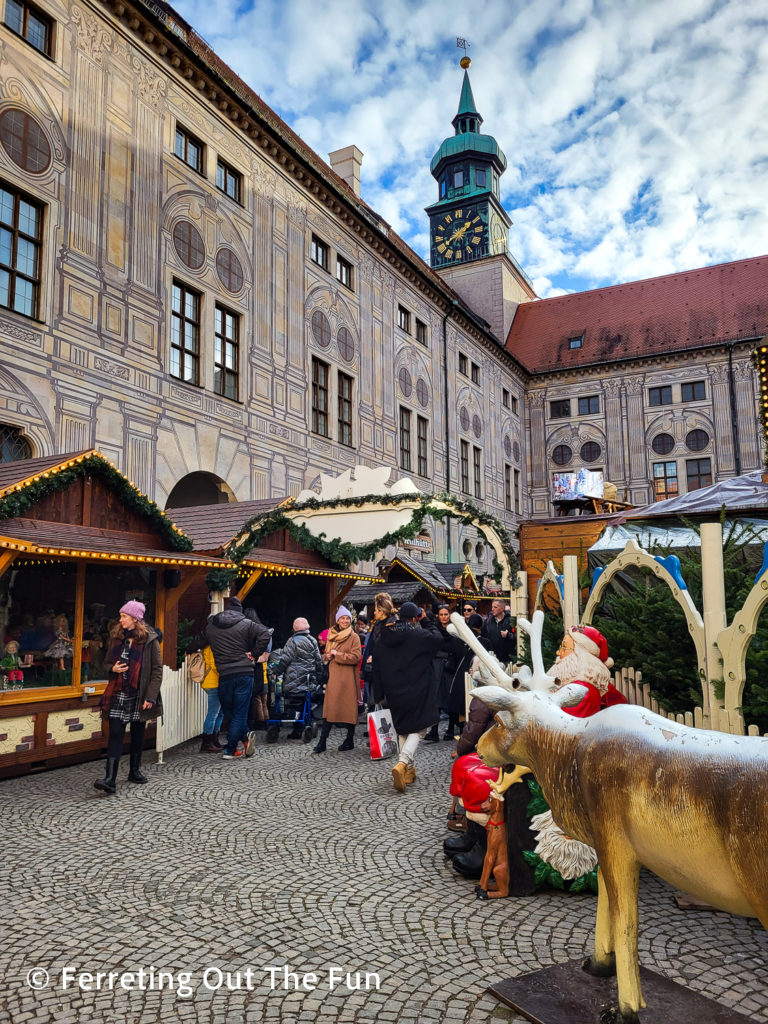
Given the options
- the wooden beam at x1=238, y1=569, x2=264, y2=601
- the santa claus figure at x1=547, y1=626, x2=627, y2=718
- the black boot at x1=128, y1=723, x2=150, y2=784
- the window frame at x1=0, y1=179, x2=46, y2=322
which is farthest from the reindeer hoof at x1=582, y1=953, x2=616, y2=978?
the window frame at x1=0, y1=179, x2=46, y2=322

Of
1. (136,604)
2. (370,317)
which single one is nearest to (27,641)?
(136,604)

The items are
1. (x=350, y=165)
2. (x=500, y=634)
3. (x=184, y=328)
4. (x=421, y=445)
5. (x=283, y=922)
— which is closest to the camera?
(x=283, y=922)

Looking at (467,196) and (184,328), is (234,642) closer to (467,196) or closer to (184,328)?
(184,328)

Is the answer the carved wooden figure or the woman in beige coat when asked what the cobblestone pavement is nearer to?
the carved wooden figure

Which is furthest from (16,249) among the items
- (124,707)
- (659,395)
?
(659,395)

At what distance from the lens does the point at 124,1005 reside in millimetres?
3324

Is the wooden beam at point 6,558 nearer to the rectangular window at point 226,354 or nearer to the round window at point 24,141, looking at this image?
the round window at point 24,141

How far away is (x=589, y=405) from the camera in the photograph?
40.2m

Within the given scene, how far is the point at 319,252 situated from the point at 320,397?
472 cm

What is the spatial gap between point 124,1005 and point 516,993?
1744mm

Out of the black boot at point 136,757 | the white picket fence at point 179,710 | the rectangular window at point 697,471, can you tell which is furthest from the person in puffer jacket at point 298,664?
the rectangular window at point 697,471

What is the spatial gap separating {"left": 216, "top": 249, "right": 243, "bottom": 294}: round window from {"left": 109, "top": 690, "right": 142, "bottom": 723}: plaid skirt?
45.8 ft

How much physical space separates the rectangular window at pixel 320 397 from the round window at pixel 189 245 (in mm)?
5190

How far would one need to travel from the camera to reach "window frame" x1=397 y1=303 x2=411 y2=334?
1101 inches
